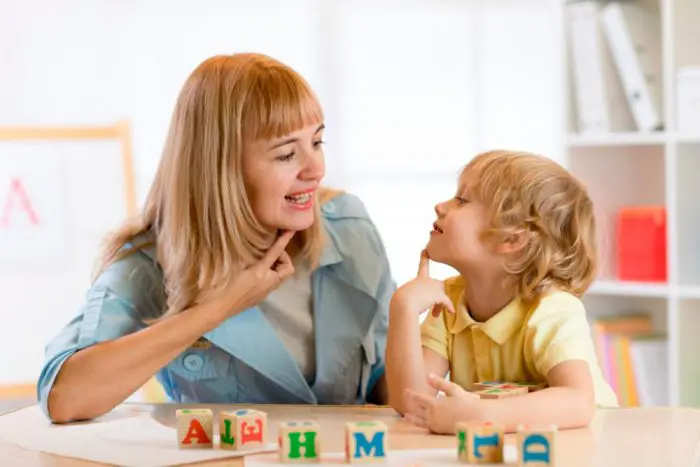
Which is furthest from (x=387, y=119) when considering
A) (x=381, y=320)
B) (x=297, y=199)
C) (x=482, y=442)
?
(x=482, y=442)

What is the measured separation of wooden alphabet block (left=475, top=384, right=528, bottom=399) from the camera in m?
1.47

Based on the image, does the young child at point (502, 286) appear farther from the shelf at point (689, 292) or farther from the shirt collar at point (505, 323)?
the shelf at point (689, 292)

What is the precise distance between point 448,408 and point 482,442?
170 mm

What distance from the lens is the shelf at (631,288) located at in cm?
309

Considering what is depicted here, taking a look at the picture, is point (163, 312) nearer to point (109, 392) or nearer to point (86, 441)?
point (109, 392)

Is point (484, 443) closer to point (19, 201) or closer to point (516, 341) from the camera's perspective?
point (516, 341)

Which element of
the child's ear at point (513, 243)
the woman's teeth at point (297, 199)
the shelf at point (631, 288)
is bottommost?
the shelf at point (631, 288)

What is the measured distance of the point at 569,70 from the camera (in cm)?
323

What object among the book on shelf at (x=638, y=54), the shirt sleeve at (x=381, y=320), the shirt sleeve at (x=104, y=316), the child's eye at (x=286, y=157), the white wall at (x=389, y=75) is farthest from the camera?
the white wall at (x=389, y=75)

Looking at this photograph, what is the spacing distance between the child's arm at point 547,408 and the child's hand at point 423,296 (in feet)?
0.72

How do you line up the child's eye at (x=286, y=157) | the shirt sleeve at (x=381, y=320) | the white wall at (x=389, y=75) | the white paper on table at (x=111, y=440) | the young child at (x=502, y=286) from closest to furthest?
the white paper on table at (x=111, y=440) → the young child at (x=502, y=286) → the child's eye at (x=286, y=157) → the shirt sleeve at (x=381, y=320) → the white wall at (x=389, y=75)

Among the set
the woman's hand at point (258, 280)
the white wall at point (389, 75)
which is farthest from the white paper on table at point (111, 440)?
the white wall at point (389, 75)

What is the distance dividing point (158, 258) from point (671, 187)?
1.65 m

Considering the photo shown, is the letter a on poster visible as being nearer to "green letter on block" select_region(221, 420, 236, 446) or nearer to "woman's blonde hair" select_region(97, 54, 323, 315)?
"woman's blonde hair" select_region(97, 54, 323, 315)
